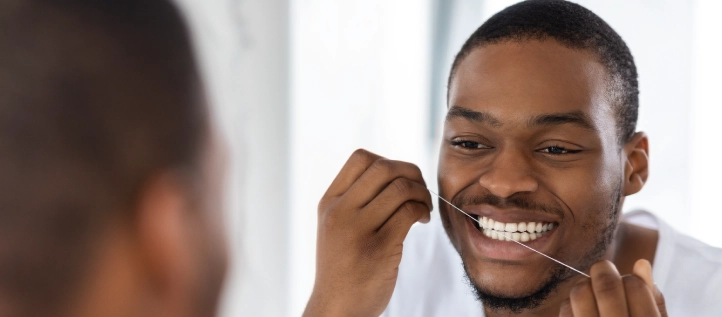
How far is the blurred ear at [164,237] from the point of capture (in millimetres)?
436

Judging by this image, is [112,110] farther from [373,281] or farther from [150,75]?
[373,281]

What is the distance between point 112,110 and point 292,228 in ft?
6.26

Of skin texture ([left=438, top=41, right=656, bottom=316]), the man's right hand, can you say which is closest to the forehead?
skin texture ([left=438, top=41, right=656, bottom=316])

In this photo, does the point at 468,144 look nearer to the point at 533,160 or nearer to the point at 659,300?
the point at 533,160

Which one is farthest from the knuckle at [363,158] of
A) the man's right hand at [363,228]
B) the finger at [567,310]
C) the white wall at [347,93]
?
the white wall at [347,93]

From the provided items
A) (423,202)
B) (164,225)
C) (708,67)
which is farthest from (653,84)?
(164,225)

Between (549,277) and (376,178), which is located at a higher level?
(376,178)

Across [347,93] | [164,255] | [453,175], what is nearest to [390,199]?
[453,175]

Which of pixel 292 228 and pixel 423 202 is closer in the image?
pixel 423 202

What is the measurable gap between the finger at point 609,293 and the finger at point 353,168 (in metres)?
0.56

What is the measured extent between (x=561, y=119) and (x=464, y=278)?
0.63 meters

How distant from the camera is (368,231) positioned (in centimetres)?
139

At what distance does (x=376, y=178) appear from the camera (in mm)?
1363

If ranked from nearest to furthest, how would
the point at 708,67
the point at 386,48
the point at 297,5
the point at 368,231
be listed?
the point at 368,231, the point at 708,67, the point at 297,5, the point at 386,48
